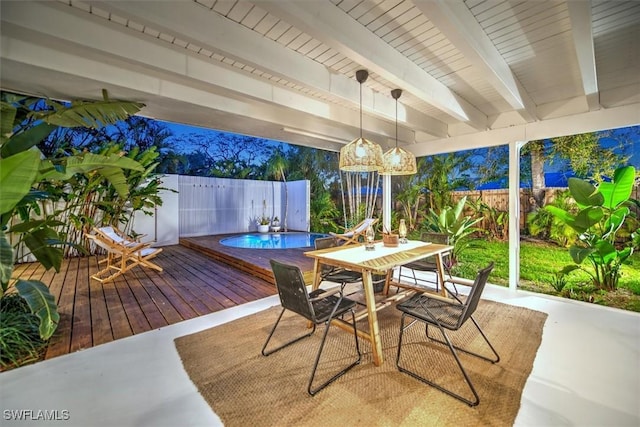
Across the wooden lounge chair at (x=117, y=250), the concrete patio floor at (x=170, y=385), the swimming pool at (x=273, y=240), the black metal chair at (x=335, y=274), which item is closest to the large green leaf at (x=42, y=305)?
the concrete patio floor at (x=170, y=385)

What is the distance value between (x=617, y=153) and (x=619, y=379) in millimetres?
4656

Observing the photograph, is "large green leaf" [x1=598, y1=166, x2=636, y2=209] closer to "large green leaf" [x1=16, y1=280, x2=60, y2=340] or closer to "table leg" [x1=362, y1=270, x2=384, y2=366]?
"table leg" [x1=362, y1=270, x2=384, y2=366]

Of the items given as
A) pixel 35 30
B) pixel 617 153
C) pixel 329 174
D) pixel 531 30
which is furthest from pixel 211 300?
pixel 329 174

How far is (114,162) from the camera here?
90.1 inches

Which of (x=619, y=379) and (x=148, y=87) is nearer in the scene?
(x=619, y=379)

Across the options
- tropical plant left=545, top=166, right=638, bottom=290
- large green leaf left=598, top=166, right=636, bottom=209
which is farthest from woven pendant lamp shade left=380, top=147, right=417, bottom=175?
large green leaf left=598, top=166, right=636, bottom=209

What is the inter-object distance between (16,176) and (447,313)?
10.4 ft

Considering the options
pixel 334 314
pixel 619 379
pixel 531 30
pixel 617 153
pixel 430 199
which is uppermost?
pixel 531 30

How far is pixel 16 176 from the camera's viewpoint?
167cm

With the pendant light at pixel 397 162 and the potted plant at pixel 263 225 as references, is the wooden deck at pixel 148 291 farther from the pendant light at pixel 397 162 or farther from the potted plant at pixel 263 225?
the potted plant at pixel 263 225

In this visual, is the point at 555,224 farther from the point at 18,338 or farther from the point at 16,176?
the point at 18,338

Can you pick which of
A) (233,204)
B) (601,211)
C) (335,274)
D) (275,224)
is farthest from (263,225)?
(601,211)

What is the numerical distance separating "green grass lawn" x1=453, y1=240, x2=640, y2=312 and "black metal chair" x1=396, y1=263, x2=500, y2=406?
3.09 m

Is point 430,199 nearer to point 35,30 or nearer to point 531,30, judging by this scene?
point 531,30
